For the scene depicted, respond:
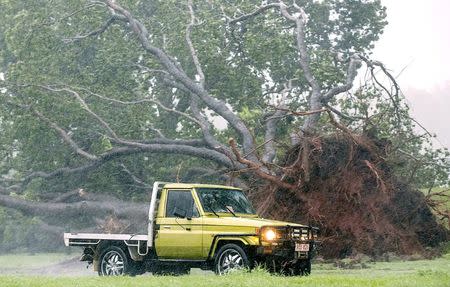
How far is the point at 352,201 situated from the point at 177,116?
13304mm

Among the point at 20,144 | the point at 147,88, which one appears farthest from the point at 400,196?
the point at 20,144

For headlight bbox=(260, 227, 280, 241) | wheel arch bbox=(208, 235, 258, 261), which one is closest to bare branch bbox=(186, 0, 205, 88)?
wheel arch bbox=(208, 235, 258, 261)

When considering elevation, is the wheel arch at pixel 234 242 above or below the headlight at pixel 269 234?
below

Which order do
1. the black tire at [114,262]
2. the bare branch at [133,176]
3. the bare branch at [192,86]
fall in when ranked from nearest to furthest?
the black tire at [114,262] < the bare branch at [192,86] < the bare branch at [133,176]

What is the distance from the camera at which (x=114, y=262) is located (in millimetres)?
16203

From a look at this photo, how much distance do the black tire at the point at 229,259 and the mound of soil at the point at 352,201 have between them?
6.08 meters

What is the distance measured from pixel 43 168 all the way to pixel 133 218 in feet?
21.5

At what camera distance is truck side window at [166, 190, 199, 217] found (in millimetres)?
15418

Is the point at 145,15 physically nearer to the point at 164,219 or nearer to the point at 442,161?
the point at 442,161

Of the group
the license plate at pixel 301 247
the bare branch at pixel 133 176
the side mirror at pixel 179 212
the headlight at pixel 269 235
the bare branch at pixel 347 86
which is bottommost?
the license plate at pixel 301 247

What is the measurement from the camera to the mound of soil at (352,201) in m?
20.3

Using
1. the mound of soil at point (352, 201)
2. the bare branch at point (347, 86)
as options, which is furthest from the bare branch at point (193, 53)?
the mound of soil at point (352, 201)

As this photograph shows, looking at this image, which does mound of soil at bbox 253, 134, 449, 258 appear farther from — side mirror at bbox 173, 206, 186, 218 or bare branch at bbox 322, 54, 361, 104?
side mirror at bbox 173, 206, 186, 218

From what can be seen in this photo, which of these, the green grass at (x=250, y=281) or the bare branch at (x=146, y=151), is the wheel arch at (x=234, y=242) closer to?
the green grass at (x=250, y=281)
